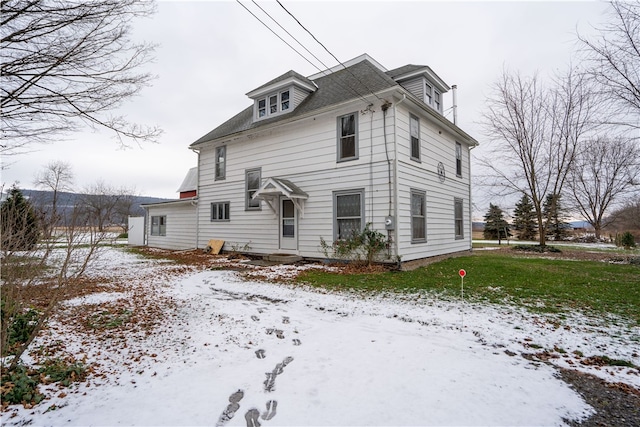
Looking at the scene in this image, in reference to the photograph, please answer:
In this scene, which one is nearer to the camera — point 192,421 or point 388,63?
point 192,421

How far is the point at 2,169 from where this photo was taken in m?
5.28

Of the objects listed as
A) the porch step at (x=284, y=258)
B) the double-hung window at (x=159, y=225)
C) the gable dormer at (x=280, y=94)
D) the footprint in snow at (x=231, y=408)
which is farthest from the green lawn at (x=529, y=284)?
the double-hung window at (x=159, y=225)

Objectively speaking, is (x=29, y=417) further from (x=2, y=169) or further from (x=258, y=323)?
(x=2, y=169)

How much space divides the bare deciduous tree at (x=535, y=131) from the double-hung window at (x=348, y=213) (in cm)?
1325

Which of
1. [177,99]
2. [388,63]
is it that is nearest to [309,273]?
[177,99]

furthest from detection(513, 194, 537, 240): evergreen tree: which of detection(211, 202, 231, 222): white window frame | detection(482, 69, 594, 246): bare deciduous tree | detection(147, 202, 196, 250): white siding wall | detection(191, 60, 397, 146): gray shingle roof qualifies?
detection(147, 202, 196, 250): white siding wall

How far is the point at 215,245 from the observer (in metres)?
14.0

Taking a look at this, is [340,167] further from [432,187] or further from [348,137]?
[432,187]

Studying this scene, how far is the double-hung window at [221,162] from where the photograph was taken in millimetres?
14289

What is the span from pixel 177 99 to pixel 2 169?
25.6ft

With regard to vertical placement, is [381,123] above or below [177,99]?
below

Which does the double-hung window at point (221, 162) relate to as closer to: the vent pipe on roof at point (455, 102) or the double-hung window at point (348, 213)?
the double-hung window at point (348, 213)

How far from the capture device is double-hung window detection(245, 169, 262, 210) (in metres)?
12.7

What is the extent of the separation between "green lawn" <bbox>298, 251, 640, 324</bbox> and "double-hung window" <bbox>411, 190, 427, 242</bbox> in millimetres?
1108
